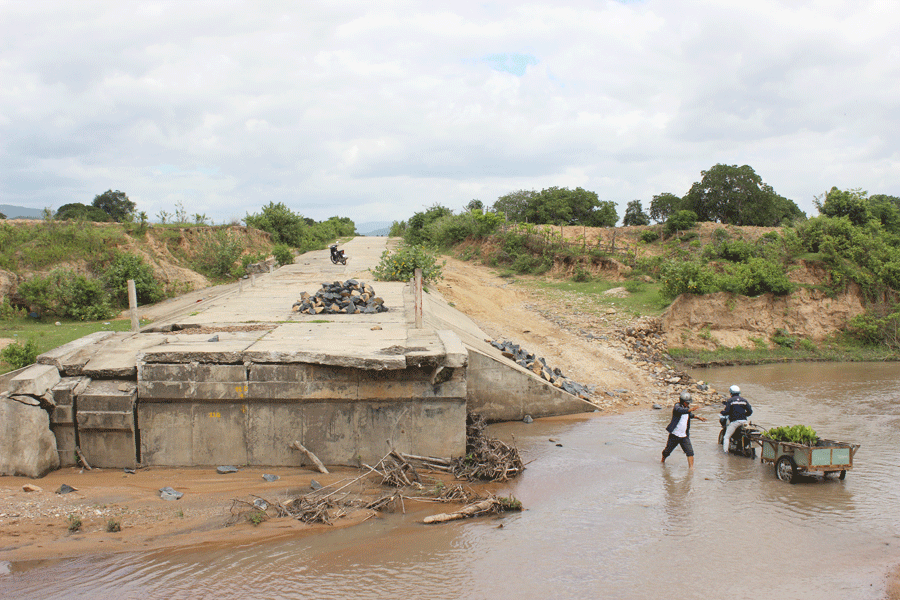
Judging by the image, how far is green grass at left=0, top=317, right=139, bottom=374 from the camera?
12.8 metres

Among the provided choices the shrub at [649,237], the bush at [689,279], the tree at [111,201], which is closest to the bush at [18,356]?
the bush at [689,279]

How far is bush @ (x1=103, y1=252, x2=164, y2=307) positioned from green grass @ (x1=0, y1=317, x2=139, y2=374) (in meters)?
2.23

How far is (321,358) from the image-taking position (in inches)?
312

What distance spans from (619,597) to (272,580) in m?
3.34

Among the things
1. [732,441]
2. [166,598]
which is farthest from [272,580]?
[732,441]

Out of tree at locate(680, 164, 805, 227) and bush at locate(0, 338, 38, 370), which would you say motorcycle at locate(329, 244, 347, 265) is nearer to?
bush at locate(0, 338, 38, 370)

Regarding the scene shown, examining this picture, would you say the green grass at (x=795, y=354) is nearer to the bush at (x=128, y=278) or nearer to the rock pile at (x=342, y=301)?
the rock pile at (x=342, y=301)

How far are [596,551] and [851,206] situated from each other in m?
22.5

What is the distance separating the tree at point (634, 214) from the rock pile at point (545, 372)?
1294 inches

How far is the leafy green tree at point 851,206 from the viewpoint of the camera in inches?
872

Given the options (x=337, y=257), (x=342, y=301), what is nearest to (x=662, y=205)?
(x=337, y=257)

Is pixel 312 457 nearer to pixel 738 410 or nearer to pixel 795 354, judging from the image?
pixel 738 410

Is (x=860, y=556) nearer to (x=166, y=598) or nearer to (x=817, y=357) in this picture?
(x=166, y=598)

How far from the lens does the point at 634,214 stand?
148 ft
